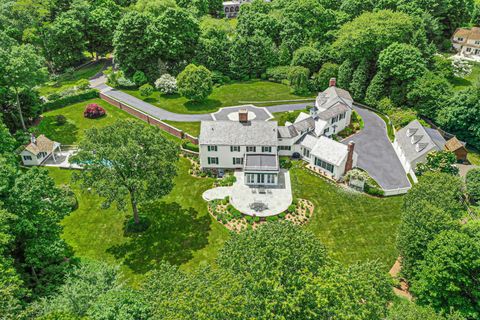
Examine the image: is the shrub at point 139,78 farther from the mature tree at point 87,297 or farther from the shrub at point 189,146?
the mature tree at point 87,297

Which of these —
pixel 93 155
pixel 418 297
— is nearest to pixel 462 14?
pixel 418 297

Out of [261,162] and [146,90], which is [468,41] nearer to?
[261,162]

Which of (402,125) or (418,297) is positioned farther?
(402,125)

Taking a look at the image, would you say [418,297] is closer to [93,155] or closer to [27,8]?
[93,155]

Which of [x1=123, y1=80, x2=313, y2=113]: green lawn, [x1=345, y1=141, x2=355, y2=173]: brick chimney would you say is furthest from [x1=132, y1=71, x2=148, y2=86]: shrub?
[x1=345, y1=141, x2=355, y2=173]: brick chimney

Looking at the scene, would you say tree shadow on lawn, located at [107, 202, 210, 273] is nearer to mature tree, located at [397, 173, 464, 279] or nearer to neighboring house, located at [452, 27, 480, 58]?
mature tree, located at [397, 173, 464, 279]

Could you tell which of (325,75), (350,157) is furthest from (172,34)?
(350,157)
